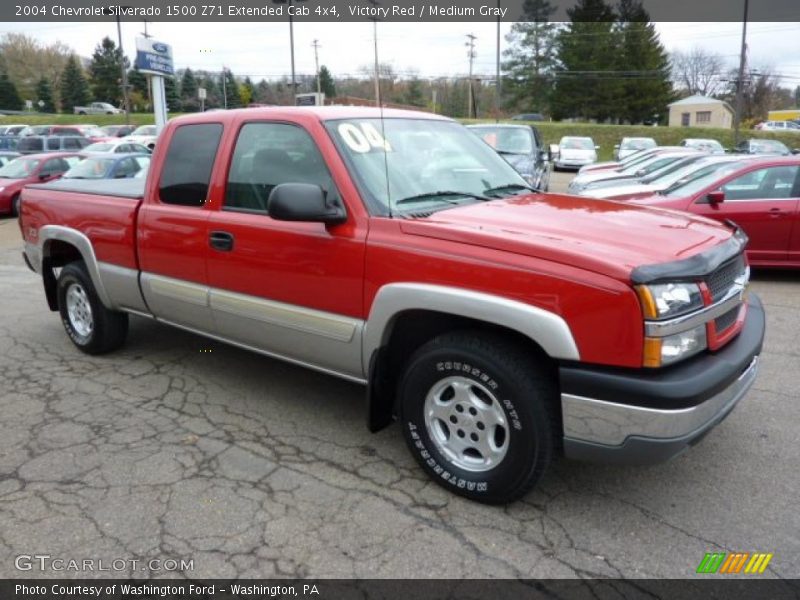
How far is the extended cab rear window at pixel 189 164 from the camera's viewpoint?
13.1ft

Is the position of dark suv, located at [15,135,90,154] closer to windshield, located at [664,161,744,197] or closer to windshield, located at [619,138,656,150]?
windshield, located at [664,161,744,197]

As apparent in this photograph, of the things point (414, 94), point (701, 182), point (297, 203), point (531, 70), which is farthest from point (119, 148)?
point (531, 70)

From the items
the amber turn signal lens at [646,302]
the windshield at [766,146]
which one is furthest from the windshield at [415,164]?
the windshield at [766,146]

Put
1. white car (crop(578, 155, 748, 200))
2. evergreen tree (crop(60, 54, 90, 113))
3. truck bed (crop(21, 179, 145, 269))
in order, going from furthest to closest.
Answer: evergreen tree (crop(60, 54, 90, 113))
white car (crop(578, 155, 748, 200))
truck bed (crop(21, 179, 145, 269))

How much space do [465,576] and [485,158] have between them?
258 cm

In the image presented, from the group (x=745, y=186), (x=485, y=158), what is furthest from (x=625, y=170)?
(x=485, y=158)

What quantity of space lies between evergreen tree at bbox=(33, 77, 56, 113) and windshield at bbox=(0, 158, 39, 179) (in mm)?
60735

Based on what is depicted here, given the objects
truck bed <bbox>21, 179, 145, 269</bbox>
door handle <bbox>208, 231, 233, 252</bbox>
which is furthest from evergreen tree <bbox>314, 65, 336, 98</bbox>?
truck bed <bbox>21, 179, 145, 269</bbox>

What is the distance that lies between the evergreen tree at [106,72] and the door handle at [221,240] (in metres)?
73.1

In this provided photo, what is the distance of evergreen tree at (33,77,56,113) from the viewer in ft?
218

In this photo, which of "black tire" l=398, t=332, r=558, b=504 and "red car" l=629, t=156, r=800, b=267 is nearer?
"black tire" l=398, t=332, r=558, b=504

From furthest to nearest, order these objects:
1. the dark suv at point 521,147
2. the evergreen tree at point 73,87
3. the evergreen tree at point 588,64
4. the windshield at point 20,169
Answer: the evergreen tree at point 73,87
the evergreen tree at point 588,64
the windshield at point 20,169
the dark suv at point 521,147

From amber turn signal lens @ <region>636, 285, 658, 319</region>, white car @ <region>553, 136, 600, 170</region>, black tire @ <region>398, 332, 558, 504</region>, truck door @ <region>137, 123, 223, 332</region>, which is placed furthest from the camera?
white car @ <region>553, 136, 600, 170</region>

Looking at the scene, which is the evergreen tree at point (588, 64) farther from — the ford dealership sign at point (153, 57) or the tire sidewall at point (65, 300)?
the tire sidewall at point (65, 300)
